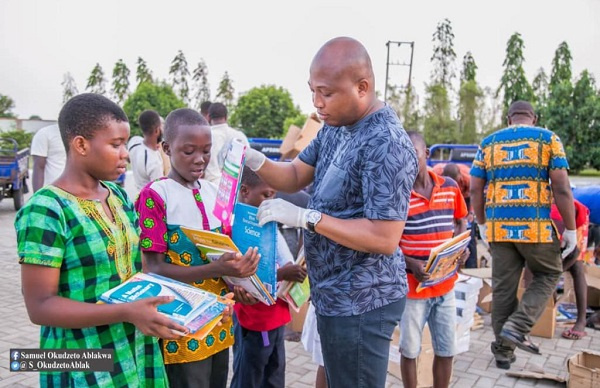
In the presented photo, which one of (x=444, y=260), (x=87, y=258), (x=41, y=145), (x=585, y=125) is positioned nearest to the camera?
(x=87, y=258)

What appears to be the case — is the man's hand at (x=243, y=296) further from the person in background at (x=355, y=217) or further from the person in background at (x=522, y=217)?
the person in background at (x=522, y=217)

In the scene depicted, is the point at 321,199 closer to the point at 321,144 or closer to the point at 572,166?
the point at 321,144

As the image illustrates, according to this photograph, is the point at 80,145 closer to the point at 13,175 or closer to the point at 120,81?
the point at 13,175

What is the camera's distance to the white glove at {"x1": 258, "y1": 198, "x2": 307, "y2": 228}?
1870 mm

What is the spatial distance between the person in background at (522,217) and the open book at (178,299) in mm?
3055

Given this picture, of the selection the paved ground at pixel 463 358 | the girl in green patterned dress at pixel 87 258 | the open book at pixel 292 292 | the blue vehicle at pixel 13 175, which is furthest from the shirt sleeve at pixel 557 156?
the blue vehicle at pixel 13 175

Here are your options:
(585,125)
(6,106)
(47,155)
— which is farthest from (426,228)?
(6,106)

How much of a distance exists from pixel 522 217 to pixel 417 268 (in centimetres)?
159

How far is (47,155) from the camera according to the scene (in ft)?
17.1

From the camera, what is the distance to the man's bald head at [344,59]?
1.81 metres

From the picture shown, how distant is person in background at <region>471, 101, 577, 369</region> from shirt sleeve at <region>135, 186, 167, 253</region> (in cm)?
304

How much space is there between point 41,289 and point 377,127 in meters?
1.25

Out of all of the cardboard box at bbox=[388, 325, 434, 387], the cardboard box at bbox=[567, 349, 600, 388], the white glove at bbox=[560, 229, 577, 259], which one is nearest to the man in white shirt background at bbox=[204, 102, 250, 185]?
the cardboard box at bbox=[388, 325, 434, 387]

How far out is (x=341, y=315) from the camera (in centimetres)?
191
